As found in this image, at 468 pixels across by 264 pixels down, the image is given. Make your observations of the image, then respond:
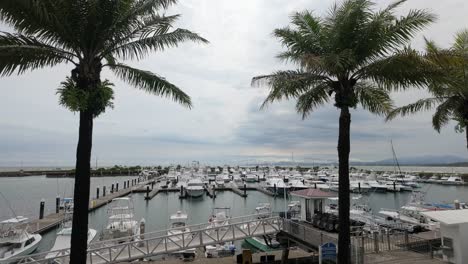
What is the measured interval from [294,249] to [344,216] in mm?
14527

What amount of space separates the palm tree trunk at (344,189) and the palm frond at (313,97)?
1.29 m

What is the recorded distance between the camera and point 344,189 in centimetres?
1104

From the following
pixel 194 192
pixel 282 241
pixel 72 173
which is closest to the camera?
pixel 282 241

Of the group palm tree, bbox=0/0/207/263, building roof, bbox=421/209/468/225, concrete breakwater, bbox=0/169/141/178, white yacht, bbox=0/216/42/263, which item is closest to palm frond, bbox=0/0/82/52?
palm tree, bbox=0/0/207/263

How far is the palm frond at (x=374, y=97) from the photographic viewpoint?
487 inches

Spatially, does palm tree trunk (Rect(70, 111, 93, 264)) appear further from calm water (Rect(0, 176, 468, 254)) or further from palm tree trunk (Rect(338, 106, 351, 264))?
calm water (Rect(0, 176, 468, 254))

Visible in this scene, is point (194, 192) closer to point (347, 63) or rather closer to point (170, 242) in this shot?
point (170, 242)

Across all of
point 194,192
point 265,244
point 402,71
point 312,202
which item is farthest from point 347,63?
point 194,192

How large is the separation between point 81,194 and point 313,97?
8818mm

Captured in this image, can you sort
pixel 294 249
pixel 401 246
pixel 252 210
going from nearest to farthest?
1. pixel 401 246
2. pixel 294 249
3. pixel 252 210

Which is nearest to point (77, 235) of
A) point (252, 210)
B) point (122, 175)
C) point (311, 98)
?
point (311, 98)

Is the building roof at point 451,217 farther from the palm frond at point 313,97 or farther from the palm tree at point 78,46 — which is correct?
the palm tree at point 78,46

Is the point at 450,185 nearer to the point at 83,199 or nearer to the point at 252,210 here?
the point at 252,210

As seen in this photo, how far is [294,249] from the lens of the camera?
24141 mm
